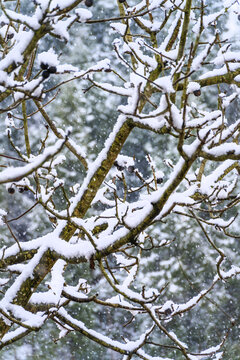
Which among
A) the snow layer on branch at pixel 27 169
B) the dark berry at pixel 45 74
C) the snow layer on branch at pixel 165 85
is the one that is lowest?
the snow layer on branch at pixel 27 169

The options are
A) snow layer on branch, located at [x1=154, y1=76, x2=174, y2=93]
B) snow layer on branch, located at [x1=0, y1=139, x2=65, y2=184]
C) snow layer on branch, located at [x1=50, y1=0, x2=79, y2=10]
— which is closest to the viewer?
snow layer on branch, located at [x1=0, y1=139, x2=65, y2=184]

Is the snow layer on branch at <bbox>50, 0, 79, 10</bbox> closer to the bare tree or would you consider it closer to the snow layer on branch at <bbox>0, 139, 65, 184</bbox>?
the bare tree

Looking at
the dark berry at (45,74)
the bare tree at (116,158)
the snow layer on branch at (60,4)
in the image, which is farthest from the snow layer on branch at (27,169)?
the snow layer on branch at (60,4)

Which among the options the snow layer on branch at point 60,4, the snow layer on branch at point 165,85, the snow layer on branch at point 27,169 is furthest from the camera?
the snow layer on branch at point 165,85

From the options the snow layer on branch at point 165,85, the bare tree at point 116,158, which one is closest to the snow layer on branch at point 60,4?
the bare tree at point 116,158

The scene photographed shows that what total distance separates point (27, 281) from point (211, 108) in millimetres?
6204

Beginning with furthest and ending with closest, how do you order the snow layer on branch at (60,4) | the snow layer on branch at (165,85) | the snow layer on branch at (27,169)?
the snow layer on branch at (165,85) < the snow layer on branch at (60,4) < the snow layer on branch at (27,169)

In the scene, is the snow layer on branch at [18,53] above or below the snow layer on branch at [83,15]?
below

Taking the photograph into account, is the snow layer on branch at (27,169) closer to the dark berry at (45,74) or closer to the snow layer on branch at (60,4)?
the dark berry at (45,74)

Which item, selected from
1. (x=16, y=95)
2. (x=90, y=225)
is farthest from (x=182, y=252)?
(x=16, y=95)

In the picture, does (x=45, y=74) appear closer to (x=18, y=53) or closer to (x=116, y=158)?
(x=18, y=53)

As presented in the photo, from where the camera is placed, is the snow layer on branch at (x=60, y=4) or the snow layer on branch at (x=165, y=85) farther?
the snow layer on branch at (x=165, y=85)

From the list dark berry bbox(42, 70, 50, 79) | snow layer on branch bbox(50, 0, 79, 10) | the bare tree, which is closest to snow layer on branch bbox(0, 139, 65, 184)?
the bare tree

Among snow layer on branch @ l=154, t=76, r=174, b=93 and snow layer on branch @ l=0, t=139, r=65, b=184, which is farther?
snow layer on branch @ l=154, t=76, r=174, b=93
